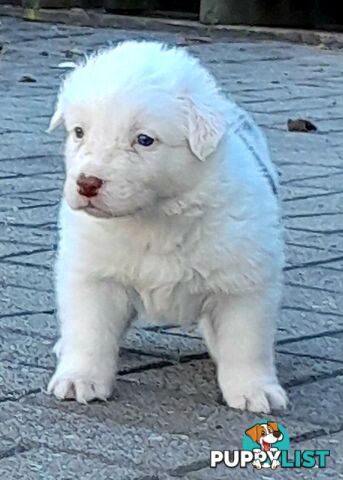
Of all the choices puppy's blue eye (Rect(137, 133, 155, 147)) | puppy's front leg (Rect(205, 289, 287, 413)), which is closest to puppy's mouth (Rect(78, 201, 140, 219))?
puppy's blue eye (Rect(137, 133, 155, 147))

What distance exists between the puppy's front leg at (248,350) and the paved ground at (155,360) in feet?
0.19

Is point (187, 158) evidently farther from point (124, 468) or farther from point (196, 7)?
point (196, 7)

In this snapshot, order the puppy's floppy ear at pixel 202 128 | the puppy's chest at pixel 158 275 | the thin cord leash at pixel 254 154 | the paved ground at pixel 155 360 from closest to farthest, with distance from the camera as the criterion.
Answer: the paved ground at pixel 155 360
the puppy's floppy ear at pixel 202 128
the puppy's chest at pixel 158 275
the thin cord leash at pixel 254 154

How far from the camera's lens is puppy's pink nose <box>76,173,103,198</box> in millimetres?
3297

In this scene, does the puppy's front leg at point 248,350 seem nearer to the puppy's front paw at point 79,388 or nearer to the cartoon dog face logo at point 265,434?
the cartoon dog face logo at point 265,434

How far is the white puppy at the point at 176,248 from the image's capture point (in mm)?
3479

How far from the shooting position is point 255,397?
11.7ft

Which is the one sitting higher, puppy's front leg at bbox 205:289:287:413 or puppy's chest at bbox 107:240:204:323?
puppy's chest at bbox 107:240:204:323

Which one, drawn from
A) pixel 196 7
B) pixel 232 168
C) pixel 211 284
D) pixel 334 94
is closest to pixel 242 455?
pixel 211 284

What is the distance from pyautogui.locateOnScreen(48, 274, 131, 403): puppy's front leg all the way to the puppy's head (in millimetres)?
291

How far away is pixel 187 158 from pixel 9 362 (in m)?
0.83

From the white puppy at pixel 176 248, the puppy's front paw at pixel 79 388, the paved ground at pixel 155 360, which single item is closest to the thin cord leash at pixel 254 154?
the white puppy at pixel 176 248

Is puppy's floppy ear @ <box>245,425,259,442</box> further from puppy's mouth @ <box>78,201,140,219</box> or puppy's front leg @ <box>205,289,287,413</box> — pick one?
puppy's mouth @ <box>78,201,140,219</box>

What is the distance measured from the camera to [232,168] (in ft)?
12.0
